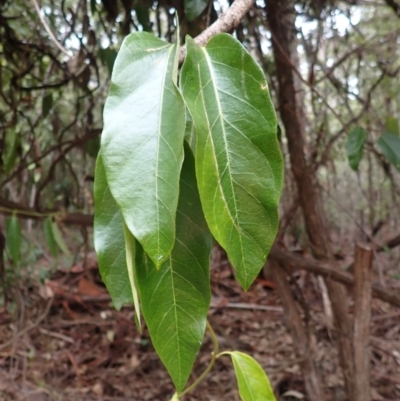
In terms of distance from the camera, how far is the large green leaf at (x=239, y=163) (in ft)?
1.23

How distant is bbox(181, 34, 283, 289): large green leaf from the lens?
0.38 meters

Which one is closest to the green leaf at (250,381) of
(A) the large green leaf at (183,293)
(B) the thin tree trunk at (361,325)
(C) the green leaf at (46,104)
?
(A) the large green leaf at (183,293)

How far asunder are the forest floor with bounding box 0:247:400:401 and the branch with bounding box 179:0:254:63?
126 centimetres

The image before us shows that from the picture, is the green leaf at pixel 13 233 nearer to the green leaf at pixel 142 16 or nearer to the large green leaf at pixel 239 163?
the green leaf at pixel 142 16

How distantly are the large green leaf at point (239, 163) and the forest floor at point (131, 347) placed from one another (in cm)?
124

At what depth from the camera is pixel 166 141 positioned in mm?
358

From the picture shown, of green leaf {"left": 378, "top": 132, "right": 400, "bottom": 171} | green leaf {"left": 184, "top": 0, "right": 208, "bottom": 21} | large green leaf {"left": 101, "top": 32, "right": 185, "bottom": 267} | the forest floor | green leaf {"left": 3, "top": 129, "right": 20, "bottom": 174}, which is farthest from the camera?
the forest floor

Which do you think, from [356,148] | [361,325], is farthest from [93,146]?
[361,325]

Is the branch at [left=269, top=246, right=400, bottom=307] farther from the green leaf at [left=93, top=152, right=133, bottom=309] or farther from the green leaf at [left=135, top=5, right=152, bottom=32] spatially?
the green leaf at [left=93, top=152, right=133, bottom=309]

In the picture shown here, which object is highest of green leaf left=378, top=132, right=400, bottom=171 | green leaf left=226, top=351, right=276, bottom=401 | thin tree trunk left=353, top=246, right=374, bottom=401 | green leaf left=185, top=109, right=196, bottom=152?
green leaf left=185, top=109, right=196, bottom=152

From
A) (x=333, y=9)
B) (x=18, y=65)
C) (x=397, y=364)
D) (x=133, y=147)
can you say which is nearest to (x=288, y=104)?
(x=333, y=9)

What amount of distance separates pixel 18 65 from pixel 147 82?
1352 mm

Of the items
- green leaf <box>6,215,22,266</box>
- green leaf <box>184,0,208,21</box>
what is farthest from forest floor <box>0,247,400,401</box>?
green leaf <box>184,0,208,21</box>

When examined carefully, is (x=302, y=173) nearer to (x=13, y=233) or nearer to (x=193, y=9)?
(x=193, y=9)
